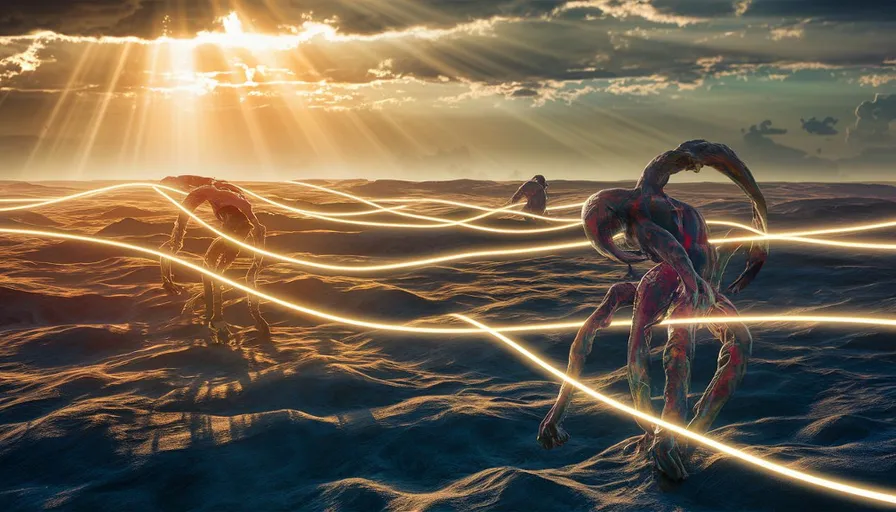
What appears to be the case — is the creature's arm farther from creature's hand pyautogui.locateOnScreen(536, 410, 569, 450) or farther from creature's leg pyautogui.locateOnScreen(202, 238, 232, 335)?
creature's hand pyautogui.locateOnScreen(536, 410, 569, 450)

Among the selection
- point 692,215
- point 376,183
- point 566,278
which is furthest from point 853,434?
point 376,183

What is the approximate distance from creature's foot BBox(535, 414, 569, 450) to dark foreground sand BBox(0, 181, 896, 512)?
0.17m

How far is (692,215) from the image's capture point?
639 cm

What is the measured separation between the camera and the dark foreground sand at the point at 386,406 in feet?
21.1

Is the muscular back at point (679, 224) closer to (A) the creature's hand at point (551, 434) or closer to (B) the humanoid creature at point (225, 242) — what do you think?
(A) the creature's hand at point (551, 434)

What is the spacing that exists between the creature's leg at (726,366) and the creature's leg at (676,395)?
0.43 meters

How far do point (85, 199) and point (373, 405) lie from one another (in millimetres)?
39687

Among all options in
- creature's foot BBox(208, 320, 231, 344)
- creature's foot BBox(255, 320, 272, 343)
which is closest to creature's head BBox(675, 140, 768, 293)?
creature's foot BBox(255, 320, 272, 343)

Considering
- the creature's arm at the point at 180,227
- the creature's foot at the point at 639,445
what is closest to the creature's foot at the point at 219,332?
the creature's arm at the point at 180,227

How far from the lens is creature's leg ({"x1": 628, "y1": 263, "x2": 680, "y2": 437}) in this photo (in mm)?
6320

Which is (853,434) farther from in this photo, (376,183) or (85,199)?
(376,183)

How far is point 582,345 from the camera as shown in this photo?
703 centimetres

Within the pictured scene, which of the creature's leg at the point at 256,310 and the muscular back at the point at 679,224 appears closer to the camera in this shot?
the muscular back at the point at 679,224

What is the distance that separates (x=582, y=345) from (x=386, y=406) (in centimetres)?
320
